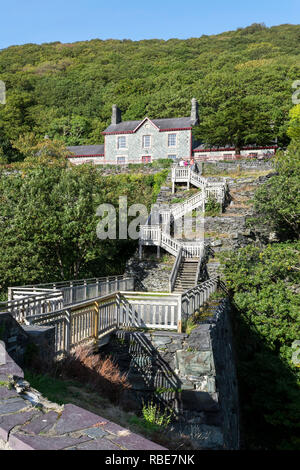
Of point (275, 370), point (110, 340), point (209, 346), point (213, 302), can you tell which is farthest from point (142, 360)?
point (275, 370)

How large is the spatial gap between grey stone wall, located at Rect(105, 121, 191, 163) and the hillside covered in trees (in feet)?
8.06

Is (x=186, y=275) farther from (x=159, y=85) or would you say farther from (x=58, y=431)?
(x=159, y=85)

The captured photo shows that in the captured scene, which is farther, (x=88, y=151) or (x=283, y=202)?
(x=88, y=151)

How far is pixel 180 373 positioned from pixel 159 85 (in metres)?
74.8

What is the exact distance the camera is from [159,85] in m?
76.4

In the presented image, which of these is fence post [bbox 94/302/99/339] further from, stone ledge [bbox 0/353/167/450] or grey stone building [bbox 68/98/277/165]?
grey stone building [bbox 68/98/277/165]

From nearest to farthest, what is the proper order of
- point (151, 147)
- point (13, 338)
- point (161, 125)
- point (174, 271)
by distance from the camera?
point (13, 338) < point (174, 271) < point (151, 147) < point (161, 125)

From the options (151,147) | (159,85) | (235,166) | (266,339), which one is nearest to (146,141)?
(151,147)

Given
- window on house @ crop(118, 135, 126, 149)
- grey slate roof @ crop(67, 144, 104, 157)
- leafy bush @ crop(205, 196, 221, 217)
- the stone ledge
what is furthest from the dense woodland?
grey slate roof @ crop(67, 144, 104, 157)

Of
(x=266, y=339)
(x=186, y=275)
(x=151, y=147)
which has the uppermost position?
(x=151, y=147)

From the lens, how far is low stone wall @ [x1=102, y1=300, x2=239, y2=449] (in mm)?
9148

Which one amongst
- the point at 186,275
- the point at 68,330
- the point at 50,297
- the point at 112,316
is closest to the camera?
the point at 68,330

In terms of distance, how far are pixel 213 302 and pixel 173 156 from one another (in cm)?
3252

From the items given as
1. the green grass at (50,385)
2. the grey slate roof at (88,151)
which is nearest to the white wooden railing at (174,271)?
the green grass at (50,385)
